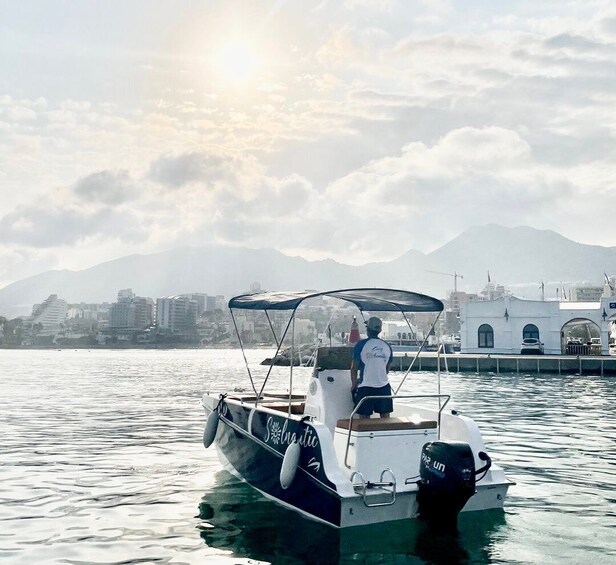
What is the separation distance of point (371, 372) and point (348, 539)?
2617mm

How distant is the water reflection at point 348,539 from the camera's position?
923 cm

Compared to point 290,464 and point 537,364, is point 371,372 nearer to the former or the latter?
point 290,464

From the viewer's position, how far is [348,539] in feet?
31.6

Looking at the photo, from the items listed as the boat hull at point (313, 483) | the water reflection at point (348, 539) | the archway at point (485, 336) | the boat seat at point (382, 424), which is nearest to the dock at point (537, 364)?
the archway at point (485, 336)

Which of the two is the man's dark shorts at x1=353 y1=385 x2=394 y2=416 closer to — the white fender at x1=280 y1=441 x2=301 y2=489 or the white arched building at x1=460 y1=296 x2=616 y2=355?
the white fender at x1=280 y1=441 x2=301 y2=489

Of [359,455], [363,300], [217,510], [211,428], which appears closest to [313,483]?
[359,455]

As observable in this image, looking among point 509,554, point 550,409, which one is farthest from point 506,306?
point 509,554

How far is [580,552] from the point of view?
30.7ft

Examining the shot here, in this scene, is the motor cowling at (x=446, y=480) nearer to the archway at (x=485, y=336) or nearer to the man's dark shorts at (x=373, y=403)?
the man's dark shorts at (x=373, y=403)

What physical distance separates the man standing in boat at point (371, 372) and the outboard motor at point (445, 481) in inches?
54.8

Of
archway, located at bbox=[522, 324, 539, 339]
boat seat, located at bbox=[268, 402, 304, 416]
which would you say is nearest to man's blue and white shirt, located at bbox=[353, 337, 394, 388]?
boat seat, located at bbox=[268, 402, 304, 416]

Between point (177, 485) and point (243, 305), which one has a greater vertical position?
point (243, 305)

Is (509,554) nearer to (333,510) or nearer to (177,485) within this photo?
(333,510)

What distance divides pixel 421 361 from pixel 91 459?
54.1 metres
